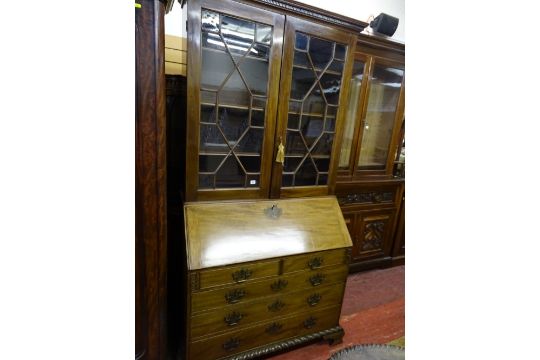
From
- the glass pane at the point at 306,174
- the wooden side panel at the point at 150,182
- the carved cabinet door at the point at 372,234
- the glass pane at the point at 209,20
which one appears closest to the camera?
the wooden side panel at the point at 150,182

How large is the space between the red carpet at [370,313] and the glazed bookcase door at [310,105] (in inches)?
38.0

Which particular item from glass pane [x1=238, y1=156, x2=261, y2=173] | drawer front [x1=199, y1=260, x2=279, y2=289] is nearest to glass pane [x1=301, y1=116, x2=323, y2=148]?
glass pane [x1=238, y1=156, x2=261, y2=173]

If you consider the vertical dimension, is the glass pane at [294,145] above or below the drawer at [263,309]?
above

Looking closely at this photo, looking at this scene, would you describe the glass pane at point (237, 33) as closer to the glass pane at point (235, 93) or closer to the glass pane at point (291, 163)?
the glass pane at point (235, 93)

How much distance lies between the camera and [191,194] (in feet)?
4.35

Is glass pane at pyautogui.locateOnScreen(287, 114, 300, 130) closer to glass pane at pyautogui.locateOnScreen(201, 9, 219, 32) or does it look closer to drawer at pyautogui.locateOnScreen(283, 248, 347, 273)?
glass pane at pyautogui.locateOnScreen(201, 9, 219, 32)

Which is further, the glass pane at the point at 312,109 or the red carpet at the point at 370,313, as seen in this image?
the red carpet at the point at 370,313

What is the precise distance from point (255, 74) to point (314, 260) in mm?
1033

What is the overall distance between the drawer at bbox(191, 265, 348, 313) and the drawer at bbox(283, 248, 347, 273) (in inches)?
1.2

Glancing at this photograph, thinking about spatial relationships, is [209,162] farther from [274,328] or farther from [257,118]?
[274,328]

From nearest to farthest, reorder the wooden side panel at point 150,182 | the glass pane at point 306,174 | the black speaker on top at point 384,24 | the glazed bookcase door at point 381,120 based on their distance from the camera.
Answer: the wooden side panel at point 150,182 < the glass pane at point 306,174 < the black speaker on top at point 384,24 < the glazed bookcase door at point 381,120

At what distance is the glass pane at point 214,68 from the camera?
1.24 m

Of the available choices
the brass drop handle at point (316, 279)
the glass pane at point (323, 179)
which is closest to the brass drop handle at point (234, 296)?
the brass drop handle at point (316, 279)
